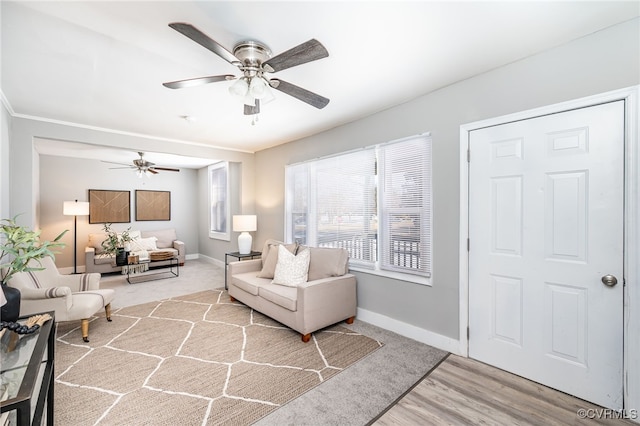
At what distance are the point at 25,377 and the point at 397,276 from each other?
2.81 m

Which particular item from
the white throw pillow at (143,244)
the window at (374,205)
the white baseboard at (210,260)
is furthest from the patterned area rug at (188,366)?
the white baseboard at (210,260)

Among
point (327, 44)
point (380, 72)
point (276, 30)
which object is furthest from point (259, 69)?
point (380, 72)

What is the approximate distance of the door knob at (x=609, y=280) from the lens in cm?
183

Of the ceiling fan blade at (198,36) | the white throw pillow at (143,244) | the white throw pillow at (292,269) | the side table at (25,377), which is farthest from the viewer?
the white throw pillow at (143,244)

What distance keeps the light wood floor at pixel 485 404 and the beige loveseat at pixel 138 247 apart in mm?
5460

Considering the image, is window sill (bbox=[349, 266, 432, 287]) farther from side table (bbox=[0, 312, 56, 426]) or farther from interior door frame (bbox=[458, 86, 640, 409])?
side table (bbox=[0, 312, 56, 426])

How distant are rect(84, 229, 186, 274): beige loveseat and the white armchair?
7.68 feet

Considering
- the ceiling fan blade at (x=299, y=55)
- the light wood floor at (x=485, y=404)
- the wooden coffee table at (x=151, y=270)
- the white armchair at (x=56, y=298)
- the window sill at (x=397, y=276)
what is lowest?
the light wood floor at (x=485, y=404)

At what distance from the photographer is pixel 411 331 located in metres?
2.89

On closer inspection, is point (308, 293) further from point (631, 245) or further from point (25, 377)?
point (631, 245)

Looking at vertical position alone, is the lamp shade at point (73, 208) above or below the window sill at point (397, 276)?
above

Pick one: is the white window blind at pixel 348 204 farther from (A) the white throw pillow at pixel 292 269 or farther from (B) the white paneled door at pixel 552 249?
(B) the white paneled door at pixel 552 249

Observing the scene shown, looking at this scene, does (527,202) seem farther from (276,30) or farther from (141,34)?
(141,34)

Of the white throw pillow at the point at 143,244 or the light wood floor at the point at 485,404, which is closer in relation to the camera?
the light wood floor at the point at 485,404
